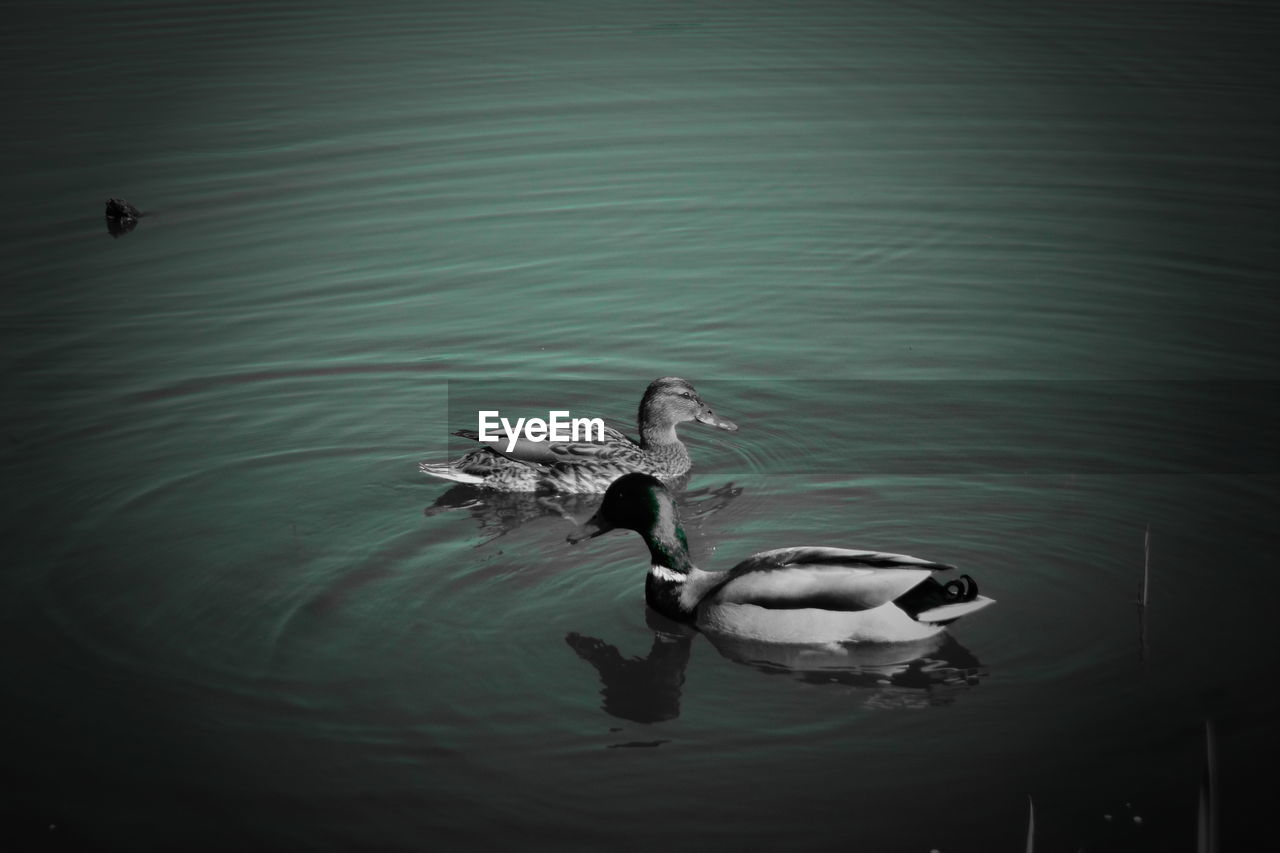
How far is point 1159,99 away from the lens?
62.7ft

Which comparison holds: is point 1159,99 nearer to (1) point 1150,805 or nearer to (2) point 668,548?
(2) point 668,548

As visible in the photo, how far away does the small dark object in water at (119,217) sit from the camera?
603 inches

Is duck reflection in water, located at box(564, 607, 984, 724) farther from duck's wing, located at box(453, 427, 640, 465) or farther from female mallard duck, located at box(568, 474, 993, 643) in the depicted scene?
duck's wing, located at box(453, 427, 640, 465)

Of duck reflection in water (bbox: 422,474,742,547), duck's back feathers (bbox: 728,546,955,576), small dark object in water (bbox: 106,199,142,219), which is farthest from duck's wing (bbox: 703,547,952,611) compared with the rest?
small dark object in water (bbox: 106,199,142,219)

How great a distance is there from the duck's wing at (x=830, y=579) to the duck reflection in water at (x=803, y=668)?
27 centimetres

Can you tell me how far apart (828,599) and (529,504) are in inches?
122

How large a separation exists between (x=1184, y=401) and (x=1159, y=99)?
10466 mm

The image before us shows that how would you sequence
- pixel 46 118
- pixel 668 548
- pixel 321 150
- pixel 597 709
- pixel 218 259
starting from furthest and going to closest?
pixel 46 118
pixel 321 150
pixel 218 259
pixel 668 548
pixel 597 709

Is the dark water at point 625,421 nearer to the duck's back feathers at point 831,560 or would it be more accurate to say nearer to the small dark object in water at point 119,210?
the small dark object in water at point 119,210

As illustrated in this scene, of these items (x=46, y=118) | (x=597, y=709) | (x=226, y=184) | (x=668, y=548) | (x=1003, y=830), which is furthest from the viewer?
(x=46, y=118)

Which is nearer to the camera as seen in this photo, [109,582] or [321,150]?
[109,582]

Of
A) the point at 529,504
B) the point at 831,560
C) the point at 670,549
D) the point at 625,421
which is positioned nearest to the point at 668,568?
the point at 670,549

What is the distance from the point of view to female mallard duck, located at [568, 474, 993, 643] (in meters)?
6.85

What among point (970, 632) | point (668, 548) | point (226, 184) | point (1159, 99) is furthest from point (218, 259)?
point (1159, 99)
